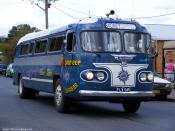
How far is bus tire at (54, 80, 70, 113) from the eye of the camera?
14359 millimetres

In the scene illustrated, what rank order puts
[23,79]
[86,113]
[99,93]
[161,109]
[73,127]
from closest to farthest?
1. [73,127]
2. [99,93]
3. [86,113]
4. [161,109]
5. [23,79]

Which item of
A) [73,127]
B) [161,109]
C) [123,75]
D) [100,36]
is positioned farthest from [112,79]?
[161,109]

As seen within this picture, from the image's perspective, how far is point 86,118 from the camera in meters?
13.6

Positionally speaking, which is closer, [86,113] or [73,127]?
[73,127]

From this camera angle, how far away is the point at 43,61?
55.8ft

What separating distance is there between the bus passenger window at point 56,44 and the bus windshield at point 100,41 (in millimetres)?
1370

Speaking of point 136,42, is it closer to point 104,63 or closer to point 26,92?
point 104,63

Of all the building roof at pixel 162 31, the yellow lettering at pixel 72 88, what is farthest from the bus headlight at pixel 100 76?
the building roof at pixel 162 31

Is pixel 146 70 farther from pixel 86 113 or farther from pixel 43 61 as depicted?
pixel 43 61

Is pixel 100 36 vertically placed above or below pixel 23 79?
above

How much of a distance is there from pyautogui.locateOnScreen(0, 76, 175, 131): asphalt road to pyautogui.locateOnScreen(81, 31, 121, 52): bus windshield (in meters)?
1.87

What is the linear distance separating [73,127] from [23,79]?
8.95m

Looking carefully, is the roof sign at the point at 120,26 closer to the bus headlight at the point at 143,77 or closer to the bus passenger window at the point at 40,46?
the bus headlight at the point at 143,77

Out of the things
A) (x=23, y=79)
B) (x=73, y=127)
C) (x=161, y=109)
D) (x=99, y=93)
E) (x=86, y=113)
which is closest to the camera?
(x=73, y=127)
